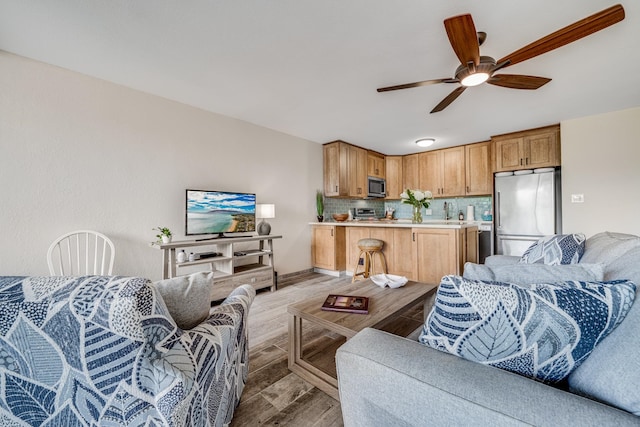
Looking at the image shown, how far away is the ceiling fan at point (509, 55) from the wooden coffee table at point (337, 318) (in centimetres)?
167

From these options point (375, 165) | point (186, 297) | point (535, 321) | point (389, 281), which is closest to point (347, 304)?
point (389, 281)

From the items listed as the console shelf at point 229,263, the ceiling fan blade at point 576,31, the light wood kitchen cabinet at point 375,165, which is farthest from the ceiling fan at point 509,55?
the light wood kitchen cabinet at point 375,165

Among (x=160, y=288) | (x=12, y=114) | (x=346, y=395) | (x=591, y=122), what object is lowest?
(x=346, y=395)

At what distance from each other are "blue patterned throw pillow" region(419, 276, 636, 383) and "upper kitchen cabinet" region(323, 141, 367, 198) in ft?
12.7

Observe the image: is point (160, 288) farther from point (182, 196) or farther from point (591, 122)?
point (591, 122)

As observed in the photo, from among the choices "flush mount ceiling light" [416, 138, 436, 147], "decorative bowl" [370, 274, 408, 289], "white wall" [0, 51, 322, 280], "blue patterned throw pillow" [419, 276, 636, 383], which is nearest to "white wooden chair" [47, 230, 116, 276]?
"white wall" [0, 51, 322, 280]

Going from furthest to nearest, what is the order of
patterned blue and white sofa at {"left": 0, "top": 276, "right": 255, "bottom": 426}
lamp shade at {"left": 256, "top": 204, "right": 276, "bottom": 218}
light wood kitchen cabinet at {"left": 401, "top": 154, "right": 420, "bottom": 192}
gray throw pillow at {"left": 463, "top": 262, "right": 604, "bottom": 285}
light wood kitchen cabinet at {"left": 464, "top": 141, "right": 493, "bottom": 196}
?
light wood kitchen cabinet at {"left": 401, "top": 154, "right": 420, "bottom": 192}
light wood kitchen cabinet at {"left": 464, "top": 141, "right": 493, "bottom": 196}
lamp shade at {"left": 256, "top": 204, "right": 276, "bottom": 218}
gray throw pillow at {"left": 463, "top": 262, "right": 604, "bottom": 285}
patterned blue and white sofa at {"left": 0, "top": 276, "right": 255, "bottom": 426}

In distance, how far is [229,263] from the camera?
9.98 ft

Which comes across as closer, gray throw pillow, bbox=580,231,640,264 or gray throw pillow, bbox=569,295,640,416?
gray throw pillow, bbox=569,295,640,416

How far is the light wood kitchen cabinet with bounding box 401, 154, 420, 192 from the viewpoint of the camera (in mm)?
5465

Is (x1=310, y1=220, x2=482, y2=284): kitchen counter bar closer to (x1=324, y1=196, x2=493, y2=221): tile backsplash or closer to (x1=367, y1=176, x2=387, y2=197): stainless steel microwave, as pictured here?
(x1=324, y1=196, x2=493, y2=221): tile backsplash

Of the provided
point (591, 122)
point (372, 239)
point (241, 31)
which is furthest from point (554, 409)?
point (591, 122)

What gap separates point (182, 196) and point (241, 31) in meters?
1.94

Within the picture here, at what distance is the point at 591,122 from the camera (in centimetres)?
340
